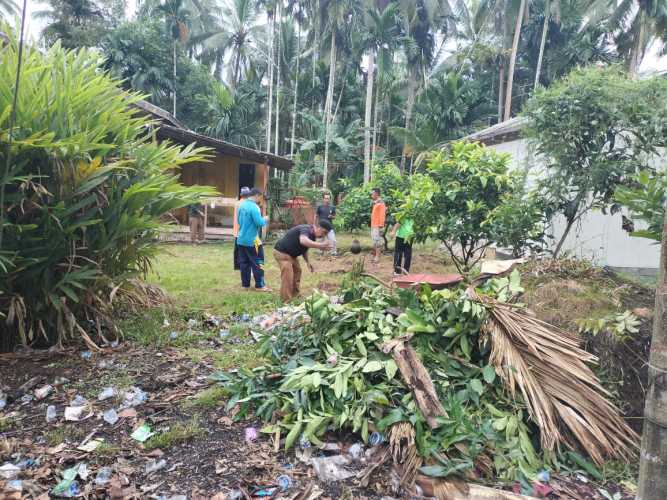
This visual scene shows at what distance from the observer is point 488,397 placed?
3168 millimetres

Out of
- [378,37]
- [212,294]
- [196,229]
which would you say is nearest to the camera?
[212,294]

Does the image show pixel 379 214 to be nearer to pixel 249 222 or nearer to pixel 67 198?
pixel 249 222

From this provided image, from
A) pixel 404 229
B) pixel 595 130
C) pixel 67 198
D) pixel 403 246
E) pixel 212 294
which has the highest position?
pixel 595 130

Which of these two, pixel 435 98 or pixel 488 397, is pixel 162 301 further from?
pixel 435 98

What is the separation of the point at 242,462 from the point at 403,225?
577cm

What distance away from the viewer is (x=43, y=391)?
3.43 m

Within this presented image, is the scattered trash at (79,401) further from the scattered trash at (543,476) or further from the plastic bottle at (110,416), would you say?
the scattered trash at (543,476)

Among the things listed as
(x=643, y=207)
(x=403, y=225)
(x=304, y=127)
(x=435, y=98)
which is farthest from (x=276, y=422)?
(x=304, y=127)

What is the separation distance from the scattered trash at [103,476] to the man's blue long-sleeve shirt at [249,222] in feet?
13.9

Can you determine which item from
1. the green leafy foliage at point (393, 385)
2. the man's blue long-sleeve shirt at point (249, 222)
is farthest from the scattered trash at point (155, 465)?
the man's blue long-sleeve shirt at point (249, 222)

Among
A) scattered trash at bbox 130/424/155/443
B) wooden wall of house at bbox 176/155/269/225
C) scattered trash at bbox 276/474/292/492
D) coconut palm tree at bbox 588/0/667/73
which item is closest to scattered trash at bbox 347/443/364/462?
scattered trash at bbox 276/474/292/492

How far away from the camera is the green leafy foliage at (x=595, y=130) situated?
4.74m

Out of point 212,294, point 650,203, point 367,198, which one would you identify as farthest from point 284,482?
point 367,198

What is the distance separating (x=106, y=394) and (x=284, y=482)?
1.68m
